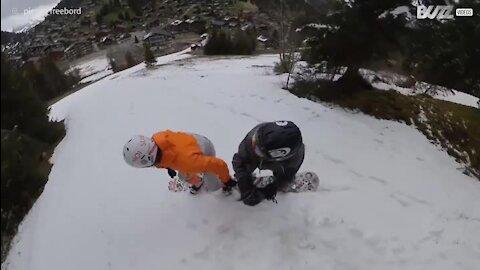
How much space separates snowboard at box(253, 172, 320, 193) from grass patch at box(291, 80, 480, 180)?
189 inches

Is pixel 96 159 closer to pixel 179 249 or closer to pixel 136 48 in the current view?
pixel 179 249

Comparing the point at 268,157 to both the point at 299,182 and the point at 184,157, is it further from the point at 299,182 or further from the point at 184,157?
the point at 299,182

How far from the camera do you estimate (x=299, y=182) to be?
6684mm

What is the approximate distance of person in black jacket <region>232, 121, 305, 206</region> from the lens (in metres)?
5.32

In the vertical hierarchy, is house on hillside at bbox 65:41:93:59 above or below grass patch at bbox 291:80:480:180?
below

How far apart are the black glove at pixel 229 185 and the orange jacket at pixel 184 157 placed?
1.88 feet

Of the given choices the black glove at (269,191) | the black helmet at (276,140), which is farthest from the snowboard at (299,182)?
the black helmet at (276,140)

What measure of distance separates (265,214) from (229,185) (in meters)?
0.72

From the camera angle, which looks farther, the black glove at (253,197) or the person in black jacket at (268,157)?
the black glove at (253,197)

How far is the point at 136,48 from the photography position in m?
58.8

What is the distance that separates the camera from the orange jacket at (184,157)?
5.29m

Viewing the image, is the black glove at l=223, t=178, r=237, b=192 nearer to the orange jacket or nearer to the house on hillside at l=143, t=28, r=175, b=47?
the orange jacket

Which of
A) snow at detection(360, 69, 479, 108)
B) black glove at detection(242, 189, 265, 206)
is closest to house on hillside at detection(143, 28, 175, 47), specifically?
snow at detection(360, 69, 479, 108)

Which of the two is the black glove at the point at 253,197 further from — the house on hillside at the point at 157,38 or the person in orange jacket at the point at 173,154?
the house on hillside at the point at 157,38
